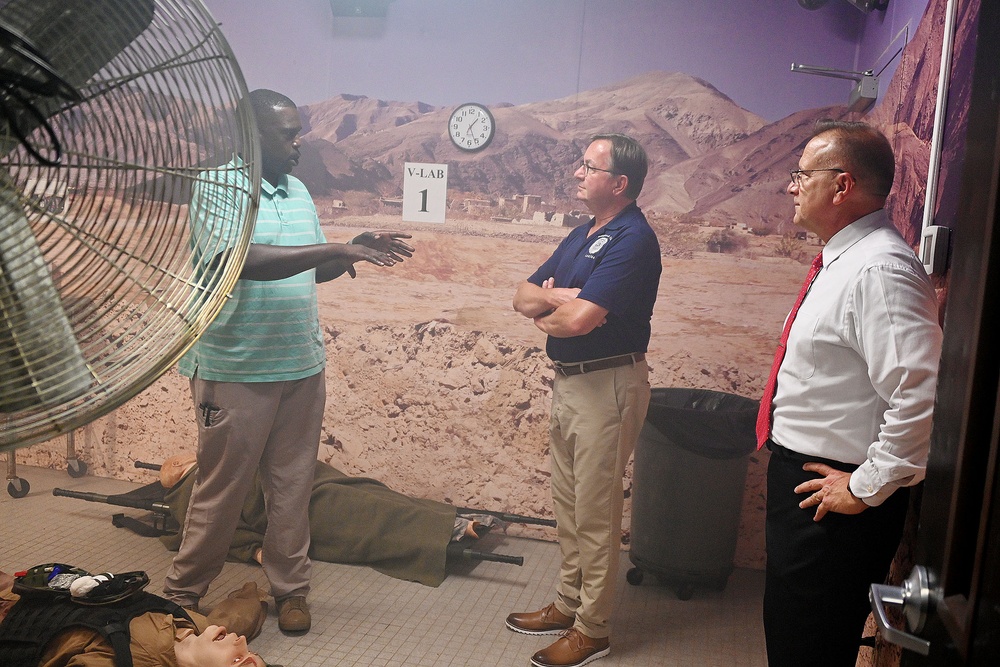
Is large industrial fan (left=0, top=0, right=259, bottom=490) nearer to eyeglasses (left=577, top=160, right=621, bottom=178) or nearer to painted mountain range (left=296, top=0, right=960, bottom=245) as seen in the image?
eyeglasses (left=577, top=160, right=621, bottom=178)

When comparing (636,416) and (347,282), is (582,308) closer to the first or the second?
(636,416)

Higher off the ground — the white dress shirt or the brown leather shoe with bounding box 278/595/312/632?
the white dress shirt

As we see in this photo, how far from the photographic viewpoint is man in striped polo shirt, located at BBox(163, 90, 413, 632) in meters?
2.41

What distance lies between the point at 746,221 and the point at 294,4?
6.05 ft

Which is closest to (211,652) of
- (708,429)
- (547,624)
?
(547,624)

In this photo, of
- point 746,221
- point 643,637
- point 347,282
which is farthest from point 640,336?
point 347,282

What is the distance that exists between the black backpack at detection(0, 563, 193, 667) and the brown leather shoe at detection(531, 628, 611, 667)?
39.9 inches

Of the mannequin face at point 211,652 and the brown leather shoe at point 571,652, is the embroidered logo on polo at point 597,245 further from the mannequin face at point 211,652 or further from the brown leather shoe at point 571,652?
the mannequin face at point 211,652

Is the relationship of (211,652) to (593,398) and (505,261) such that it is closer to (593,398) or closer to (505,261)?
(593,398)

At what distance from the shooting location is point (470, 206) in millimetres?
3135

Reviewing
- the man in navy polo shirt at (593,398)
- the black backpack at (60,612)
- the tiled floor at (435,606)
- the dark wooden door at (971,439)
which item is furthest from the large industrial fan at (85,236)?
the tiled floor at (435,606)

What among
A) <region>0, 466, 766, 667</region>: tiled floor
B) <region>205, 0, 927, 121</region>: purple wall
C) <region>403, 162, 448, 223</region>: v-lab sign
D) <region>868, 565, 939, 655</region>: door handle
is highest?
<region>205, 0, 927, 121</region>: purple wall

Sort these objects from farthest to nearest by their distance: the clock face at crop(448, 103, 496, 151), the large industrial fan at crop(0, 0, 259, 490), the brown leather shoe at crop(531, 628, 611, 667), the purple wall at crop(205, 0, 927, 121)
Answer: the clock face at crop(448, 103, 496, 151)
the purple wall at crop(205, 0, 927, 121)
the brown leather shoe at crop(531, 628, 611, 667)
the large industrial fan at crop(0, 0, 259, 490)

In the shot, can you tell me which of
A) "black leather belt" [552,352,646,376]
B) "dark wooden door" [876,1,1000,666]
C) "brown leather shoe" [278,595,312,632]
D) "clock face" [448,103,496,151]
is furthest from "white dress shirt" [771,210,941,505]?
"clock face" [448,103,496,151]
